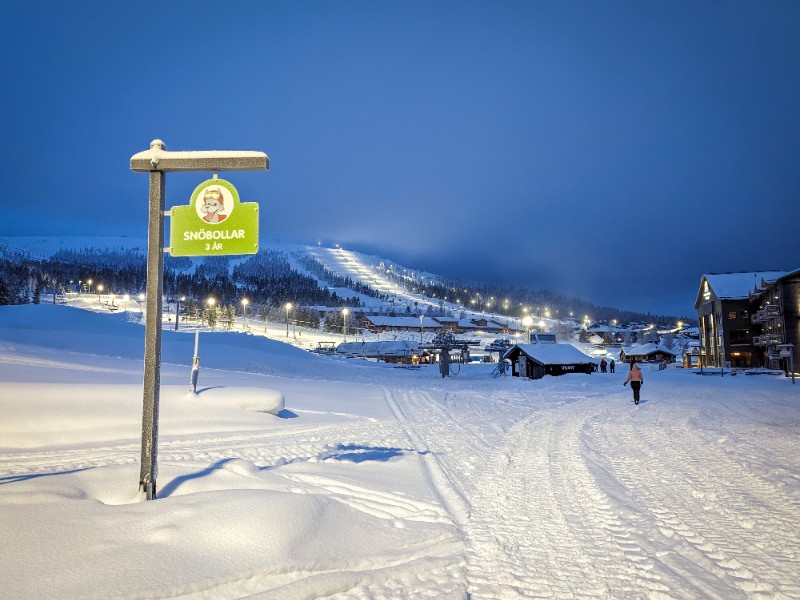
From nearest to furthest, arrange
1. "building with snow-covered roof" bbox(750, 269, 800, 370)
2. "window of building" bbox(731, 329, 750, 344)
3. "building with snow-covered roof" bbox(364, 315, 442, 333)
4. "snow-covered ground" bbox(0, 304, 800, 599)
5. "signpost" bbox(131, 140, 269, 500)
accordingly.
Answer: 1. "snow-covered ground" bbox(0, 304, 800, 599)
2. "signpost" bbox(131, 140, 269, 500)
3. "building with snow-covered roof" bbox(750, 269, 800, 370)
4. "window of building" bbox(731, 329, 750, 344)
5. "building with snow-covered roof" bbox(364, 315, 442, 333)

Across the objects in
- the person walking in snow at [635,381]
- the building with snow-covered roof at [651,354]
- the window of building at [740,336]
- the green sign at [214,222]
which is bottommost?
the building with snow-covered roof at [651,354]

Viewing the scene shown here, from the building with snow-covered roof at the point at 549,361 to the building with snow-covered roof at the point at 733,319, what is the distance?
24.1 m

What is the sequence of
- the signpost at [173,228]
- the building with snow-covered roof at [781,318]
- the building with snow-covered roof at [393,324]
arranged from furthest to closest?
the building with snow-covered roof at [393,324] < the building with snow-covered roof at [781,318] < the signpost at [173,228]

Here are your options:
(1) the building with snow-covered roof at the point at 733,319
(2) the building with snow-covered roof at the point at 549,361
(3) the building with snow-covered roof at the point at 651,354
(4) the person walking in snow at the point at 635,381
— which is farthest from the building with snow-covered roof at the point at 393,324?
(4) the person walking in snow at the point at 635,381

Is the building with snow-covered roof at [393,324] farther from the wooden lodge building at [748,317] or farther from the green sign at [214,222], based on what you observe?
the green sign at [214,222]

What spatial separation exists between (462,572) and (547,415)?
12.8m

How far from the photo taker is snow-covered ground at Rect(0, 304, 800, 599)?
3924mm

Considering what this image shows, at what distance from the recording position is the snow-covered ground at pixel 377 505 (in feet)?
12.9

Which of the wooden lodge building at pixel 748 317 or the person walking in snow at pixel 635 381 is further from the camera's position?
the wooden lodge building at pixel 748 317

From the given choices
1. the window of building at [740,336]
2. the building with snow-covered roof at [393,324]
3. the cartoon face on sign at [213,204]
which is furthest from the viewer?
the building with snow-covered roof at [393,324]

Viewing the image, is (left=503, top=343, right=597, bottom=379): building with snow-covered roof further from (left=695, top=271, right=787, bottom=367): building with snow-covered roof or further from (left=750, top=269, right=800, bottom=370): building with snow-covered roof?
(left=695, top=271, right=787, bottom=367): building with snow-covered roof

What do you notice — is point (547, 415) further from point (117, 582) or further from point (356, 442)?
point (117, 582)

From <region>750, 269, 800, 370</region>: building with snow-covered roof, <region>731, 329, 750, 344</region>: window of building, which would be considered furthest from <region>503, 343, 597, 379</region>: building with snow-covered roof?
<region>731, 329, 750, 344</region>: window of building

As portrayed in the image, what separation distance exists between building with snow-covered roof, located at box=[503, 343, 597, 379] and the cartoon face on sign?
125ft
